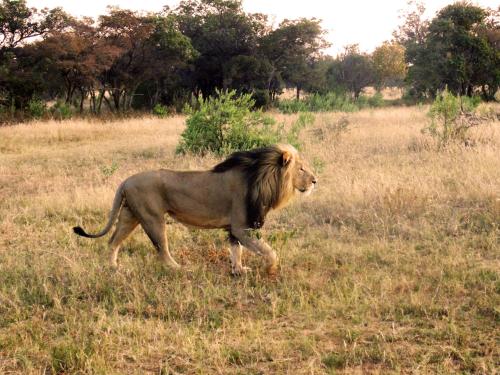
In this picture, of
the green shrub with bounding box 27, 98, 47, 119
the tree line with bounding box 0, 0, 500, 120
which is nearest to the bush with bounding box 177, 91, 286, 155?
the tree line with bounding box 0, 0, 500, 120

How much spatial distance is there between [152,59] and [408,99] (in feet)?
56.2

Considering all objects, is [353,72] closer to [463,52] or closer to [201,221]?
[463,52]

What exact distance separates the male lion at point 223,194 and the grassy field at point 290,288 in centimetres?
46

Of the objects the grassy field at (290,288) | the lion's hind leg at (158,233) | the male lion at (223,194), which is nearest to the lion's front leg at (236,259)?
the male lion at (223,194)

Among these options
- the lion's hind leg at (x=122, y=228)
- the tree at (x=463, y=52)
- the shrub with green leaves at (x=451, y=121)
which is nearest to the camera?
the lion's hind leg at (x=122, y=228)

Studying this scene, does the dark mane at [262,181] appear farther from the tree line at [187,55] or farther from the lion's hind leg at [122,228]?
the tree line at [187,55]

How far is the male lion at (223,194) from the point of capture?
212 inches

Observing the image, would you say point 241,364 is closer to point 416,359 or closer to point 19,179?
point 416,359

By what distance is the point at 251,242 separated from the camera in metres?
5.25

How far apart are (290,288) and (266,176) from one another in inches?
45.0

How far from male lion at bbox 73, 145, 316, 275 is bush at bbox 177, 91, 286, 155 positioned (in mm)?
6638

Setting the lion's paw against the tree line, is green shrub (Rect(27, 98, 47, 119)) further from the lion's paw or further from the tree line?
the lion's paw

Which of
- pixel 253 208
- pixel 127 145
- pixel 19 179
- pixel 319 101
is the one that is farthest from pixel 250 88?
pixel 253 208

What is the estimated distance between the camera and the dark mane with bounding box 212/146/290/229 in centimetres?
538
